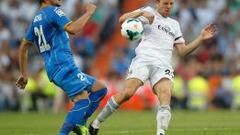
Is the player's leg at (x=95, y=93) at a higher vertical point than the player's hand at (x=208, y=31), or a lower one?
lower

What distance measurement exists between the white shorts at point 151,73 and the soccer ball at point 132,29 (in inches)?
21.1

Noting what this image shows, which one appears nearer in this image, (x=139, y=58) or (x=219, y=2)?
(x=139, y=58)

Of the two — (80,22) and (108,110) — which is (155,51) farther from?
(80,22)

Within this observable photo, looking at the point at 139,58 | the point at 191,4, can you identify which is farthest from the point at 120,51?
the point at 139,58

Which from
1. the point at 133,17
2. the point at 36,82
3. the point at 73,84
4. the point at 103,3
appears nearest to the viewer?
the point at 73,84

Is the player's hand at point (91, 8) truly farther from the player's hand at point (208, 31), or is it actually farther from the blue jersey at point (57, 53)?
the player's hand at point (208, 31)

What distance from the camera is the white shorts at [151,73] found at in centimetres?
1286

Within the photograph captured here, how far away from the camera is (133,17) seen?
12828mm

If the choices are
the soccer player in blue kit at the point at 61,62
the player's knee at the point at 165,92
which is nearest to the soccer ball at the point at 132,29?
the player's knee at the point at 165,92

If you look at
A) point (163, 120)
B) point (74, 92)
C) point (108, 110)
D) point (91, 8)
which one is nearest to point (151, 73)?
point (108, 110)

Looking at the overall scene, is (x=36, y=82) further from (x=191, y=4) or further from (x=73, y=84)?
(x=73, y=84)

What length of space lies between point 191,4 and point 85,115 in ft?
58.1

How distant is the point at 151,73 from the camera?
42.8 ft

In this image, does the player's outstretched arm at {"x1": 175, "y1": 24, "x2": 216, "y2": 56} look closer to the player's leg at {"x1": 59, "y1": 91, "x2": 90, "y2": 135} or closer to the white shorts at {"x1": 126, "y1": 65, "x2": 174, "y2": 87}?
the white shorts at {"x1": 126, "y1": 65, "x2": 174, "y2": 87}
